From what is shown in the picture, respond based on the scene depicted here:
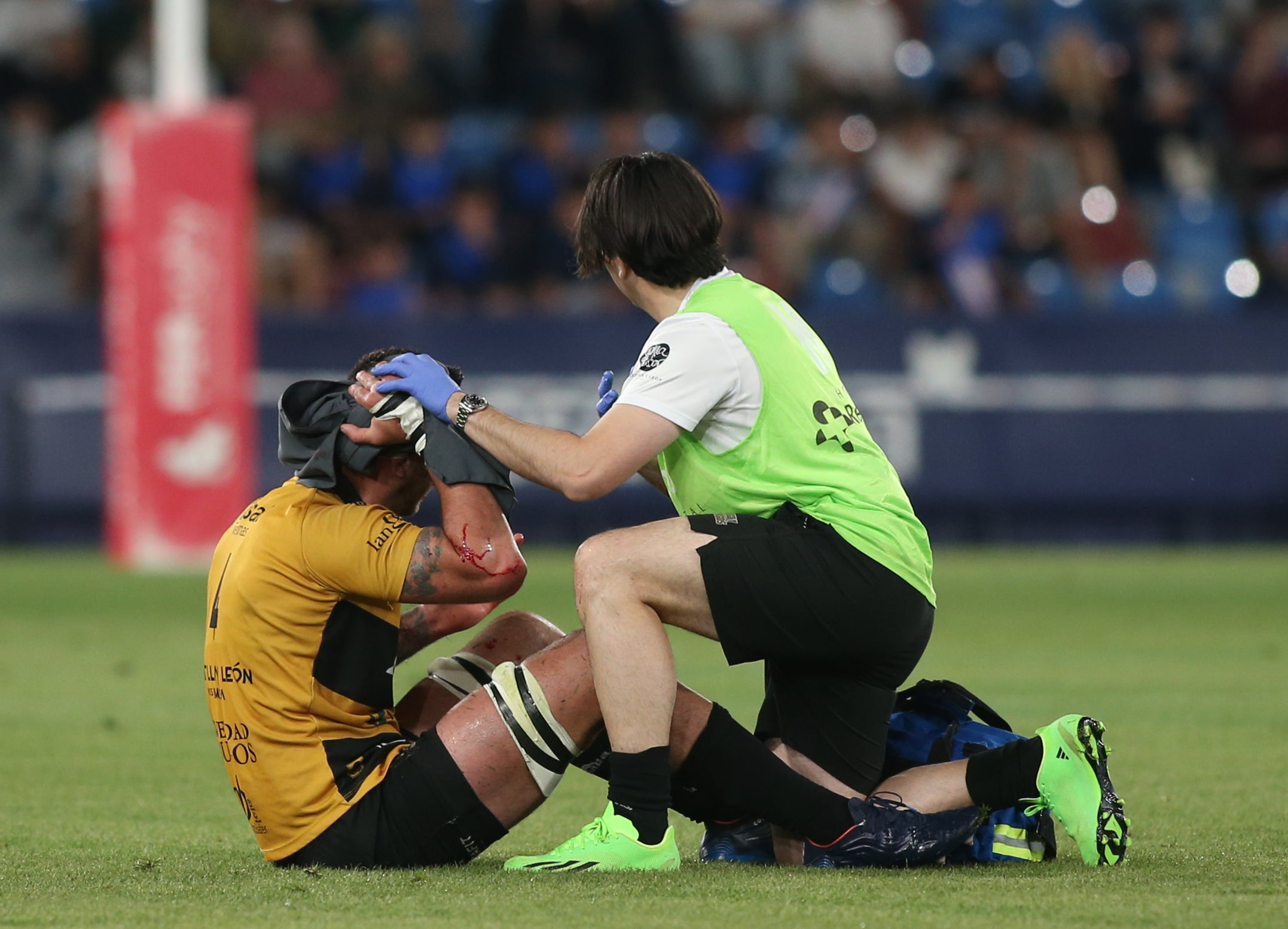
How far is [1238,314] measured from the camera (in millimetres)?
14789

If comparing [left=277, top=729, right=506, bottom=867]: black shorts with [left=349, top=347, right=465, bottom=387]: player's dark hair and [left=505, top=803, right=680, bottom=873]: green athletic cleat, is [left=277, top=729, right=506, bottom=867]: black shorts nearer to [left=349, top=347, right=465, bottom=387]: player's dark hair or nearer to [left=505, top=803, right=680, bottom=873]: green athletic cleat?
[left=505, top=803, right=680, bottom=873]: green athletic cleat

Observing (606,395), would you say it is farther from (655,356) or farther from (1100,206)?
(1100,206)

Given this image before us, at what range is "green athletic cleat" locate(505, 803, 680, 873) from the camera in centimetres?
434

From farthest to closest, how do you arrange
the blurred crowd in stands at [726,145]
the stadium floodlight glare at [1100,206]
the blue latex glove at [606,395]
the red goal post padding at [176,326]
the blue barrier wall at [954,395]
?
the stadium floodlight glare at [1100,206], the blurred crowd in stands at [726,145], the blue barrier wall at [954,395], the red goal post padding at [176,326], the blue latex glove at [606,395]

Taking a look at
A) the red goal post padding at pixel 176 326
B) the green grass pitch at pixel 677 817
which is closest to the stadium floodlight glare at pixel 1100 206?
the green grass pitch at pixel 677 817

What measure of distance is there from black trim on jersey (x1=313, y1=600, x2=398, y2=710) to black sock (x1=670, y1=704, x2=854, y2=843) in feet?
2.43

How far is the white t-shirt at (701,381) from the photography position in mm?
4316

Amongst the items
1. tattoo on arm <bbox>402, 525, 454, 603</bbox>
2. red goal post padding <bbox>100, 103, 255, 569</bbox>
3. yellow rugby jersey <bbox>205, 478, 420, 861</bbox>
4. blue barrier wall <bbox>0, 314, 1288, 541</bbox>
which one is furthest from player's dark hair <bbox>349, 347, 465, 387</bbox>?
blue barrier wall <bbox>0, 314, 1288, 541</bbox>

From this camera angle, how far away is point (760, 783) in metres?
4.45

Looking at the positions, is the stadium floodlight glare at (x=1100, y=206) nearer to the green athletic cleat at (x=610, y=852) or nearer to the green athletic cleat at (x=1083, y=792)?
the green athletic cleat at (x=1083, y=792)

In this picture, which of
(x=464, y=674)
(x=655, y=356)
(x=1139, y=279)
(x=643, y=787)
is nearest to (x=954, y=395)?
(x=1139, y=279)

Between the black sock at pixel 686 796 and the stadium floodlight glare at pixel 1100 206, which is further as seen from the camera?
the stadium floodlight glare at pixel 1100 206

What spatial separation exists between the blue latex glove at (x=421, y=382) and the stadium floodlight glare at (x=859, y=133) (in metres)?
12.5

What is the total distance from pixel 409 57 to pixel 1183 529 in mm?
7944
